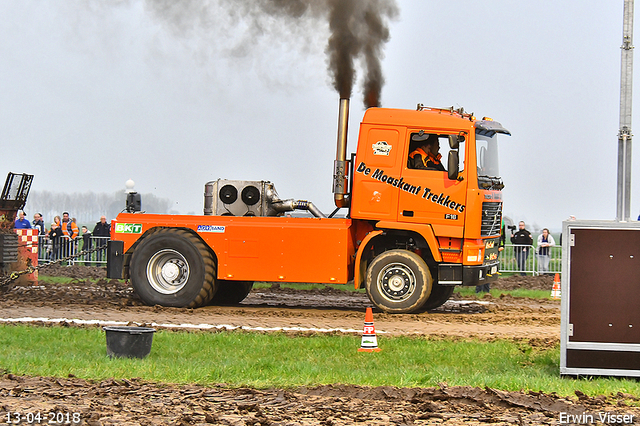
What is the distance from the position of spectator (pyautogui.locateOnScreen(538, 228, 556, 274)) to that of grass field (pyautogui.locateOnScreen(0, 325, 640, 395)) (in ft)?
40.3

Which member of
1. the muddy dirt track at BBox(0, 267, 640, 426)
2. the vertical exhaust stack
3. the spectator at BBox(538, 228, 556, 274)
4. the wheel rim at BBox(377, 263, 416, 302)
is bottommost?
the muddy dirt track at BBox(0, 267, 640, 426)

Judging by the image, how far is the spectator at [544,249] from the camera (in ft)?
76.9

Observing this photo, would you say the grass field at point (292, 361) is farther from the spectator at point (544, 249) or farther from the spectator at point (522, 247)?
the spectator at point (522, 247)

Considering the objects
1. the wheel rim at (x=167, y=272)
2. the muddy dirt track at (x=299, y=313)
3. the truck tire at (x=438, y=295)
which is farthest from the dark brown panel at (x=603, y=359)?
the wheel rim at (x=167, y=272)

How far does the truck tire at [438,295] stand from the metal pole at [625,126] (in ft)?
21.1

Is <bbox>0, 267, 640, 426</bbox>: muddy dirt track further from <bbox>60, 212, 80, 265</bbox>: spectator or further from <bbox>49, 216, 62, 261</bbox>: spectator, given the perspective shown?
<bbox>49, 216, 62, 261</bbox>: spectator

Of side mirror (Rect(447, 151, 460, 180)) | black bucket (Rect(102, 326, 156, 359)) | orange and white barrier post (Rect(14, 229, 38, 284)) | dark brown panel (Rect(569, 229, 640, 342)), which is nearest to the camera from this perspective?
dark brown panel (Rect(569, 229, 640, 342))

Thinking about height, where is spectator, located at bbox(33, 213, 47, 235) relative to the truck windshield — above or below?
below

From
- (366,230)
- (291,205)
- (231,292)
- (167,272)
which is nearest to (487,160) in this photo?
(366,230)

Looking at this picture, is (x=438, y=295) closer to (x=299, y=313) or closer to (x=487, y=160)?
(x=299, y=313)

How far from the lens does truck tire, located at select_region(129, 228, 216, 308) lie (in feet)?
50.1

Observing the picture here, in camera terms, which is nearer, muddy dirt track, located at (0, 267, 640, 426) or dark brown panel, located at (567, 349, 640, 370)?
muddy dirt track, located at (0, 267, 640, 426)

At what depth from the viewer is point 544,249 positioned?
23.6 meters

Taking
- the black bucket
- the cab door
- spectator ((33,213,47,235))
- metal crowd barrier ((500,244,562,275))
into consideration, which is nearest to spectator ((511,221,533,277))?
metal crowd barrier ((500,244,562,275))
